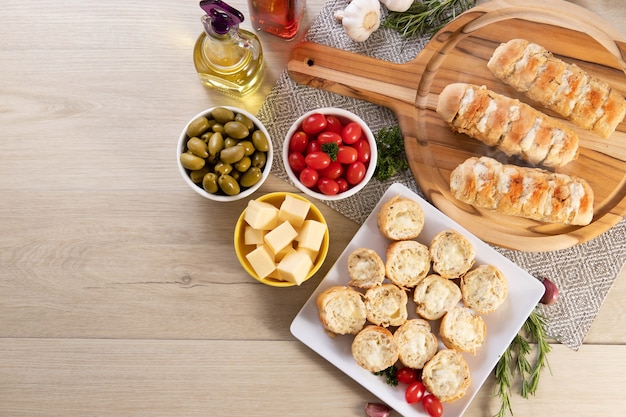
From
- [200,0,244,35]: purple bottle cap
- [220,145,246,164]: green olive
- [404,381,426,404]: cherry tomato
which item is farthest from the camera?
[404,381,426,404]: cherry tomato

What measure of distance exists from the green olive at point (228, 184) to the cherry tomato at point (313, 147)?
28 cm

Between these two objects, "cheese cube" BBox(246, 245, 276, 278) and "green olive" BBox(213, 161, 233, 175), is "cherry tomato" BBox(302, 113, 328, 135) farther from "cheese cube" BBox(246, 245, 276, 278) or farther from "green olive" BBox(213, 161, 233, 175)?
"cheese cube" BBox(246, 245, 276, 278)

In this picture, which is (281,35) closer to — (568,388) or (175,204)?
(175,204)

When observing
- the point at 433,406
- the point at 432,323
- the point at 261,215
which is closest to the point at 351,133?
the point at 261,215

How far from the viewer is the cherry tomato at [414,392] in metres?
2.09

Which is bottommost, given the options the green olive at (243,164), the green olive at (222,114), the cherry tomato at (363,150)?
the green olive at (243,164)

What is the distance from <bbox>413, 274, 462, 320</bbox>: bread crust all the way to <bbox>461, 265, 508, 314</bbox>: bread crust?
40 millimetres

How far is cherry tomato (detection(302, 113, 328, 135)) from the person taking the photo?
2.10m

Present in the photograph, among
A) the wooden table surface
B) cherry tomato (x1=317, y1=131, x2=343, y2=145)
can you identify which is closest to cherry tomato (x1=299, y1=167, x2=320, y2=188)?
cherry tomato (x1=317, y1=131, x2=343, y2=145)

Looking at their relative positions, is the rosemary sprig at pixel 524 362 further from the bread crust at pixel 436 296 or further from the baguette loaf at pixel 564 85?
the baguette loaf at pixel 564 85

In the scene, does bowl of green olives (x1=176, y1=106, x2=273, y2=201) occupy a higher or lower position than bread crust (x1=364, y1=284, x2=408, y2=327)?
higher

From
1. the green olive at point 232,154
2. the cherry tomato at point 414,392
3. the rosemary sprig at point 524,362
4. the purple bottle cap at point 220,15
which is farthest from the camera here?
the rosemary sprig at point 524,362

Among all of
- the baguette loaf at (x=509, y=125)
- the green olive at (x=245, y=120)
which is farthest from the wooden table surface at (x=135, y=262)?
the baguette loaf at (x=509, y=125)

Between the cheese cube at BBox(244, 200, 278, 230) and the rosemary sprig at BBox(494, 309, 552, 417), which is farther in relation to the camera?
the rosemary sprig at BBox(494, 309, 552, 417)
